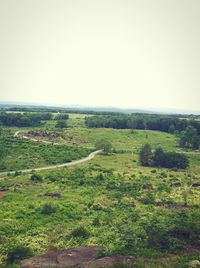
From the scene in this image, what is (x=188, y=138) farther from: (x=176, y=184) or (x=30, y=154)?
(x=30, y=154)

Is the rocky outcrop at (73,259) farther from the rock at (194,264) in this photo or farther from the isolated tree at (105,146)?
the isolated tree at (105,146)

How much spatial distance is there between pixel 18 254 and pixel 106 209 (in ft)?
62.2

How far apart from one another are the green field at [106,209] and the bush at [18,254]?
2.43ft

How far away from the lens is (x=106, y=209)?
50.6 meters

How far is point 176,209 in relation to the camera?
52094 mm

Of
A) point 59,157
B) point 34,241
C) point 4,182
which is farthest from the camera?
point 59,157

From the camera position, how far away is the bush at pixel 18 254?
33531 mm

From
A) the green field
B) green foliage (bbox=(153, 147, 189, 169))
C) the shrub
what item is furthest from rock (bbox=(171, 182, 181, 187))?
the shrub

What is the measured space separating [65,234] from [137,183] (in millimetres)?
30328

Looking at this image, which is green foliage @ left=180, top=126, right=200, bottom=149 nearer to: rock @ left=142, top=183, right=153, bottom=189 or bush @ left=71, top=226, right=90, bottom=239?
rock @ left=142, top=183, right=153, bottom=189

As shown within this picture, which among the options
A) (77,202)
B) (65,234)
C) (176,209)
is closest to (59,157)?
(77,202)

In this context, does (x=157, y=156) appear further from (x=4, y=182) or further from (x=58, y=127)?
(x=58, y=127)

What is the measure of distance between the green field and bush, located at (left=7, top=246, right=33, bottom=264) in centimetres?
74

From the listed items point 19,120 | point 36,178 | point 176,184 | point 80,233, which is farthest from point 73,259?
point 19,120
